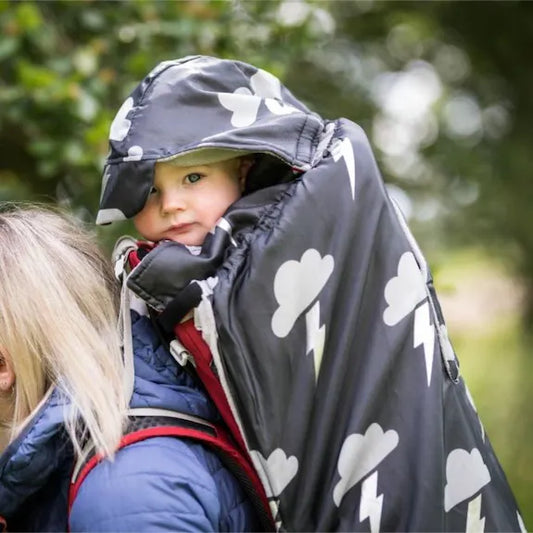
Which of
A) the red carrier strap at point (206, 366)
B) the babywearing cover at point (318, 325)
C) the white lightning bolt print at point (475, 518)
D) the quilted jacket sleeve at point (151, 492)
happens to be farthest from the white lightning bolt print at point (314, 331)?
the white lightning bolt print at point (475, 518)

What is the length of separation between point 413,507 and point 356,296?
41 cm

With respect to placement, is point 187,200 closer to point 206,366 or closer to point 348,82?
point 206,366

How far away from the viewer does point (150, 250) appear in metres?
1.79

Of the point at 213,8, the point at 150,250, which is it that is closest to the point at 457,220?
the point at 213,8

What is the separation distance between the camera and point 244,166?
6.06 ft

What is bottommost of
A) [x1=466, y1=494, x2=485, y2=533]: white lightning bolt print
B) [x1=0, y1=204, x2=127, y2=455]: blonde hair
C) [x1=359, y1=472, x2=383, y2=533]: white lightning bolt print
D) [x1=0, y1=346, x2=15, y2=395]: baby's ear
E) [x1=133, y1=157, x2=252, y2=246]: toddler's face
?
[x1=466, y1=494, x2=485, y2=533]: white lightning bolt print

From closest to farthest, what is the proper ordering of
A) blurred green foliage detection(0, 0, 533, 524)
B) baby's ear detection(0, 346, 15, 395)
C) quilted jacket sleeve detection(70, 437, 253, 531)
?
quilted jacket sleeve detection(70, 437, 253, 531), baby's ear detection(0, 346, 15, 395), blurred green foliage detection(0, 0, 533, 524)

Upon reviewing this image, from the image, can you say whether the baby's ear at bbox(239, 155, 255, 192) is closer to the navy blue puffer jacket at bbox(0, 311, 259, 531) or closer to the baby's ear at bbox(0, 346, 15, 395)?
the navy blue puffer jacket at bbox(0, 311, 259, 531)

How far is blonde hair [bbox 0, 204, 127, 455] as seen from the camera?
1.62m

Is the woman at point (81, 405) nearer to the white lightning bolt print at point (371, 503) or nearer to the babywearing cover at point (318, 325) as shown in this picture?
the babywearing cover at point (318, 325)

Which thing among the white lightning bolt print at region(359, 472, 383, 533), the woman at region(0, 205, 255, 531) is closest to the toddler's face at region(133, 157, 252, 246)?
the woman at region(0, 205, 255, 531)

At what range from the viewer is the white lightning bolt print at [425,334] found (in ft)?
5.42

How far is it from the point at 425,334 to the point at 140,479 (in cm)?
61

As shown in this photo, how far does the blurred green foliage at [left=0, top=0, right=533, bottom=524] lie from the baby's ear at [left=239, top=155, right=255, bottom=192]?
1.02 metres
